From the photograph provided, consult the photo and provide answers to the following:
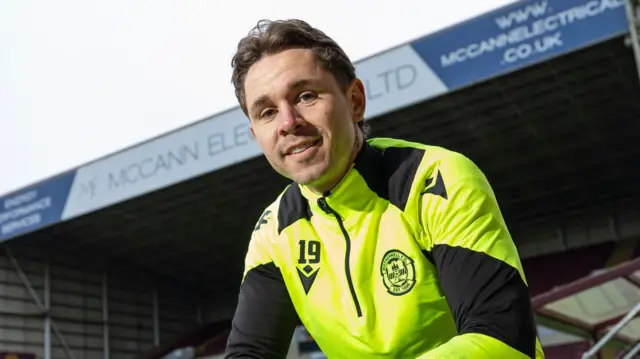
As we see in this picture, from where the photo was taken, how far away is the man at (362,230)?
142cm

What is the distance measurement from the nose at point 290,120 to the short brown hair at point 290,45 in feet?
0.41

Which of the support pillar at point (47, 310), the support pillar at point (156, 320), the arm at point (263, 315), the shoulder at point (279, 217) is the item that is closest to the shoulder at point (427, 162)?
the shoulder at point (279, 217)

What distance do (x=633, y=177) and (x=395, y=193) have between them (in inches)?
594

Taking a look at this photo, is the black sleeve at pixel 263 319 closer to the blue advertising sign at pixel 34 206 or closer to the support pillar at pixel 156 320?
the blue advertising sign at pixel 34 206

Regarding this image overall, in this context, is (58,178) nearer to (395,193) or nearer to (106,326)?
(106,326)

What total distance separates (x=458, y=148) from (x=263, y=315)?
39.8 feet

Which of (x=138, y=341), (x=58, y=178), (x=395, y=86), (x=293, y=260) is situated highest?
(x=58, y=178)

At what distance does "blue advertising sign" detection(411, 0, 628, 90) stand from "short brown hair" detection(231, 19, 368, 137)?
8.20m

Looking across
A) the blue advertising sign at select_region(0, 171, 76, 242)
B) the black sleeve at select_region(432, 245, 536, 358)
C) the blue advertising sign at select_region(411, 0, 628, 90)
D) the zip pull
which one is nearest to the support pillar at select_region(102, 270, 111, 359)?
the blue advertising sign at select_region(0, 171, 76, 242)

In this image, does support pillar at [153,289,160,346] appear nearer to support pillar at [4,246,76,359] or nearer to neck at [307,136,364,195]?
support pillar at [4,246,76,359]

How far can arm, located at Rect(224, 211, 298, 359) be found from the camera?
1.73 m

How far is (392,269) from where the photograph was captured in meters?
1.55

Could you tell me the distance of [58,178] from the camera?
Result: 44.8ft

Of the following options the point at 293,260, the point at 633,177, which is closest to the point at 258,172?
the point at 633,177
